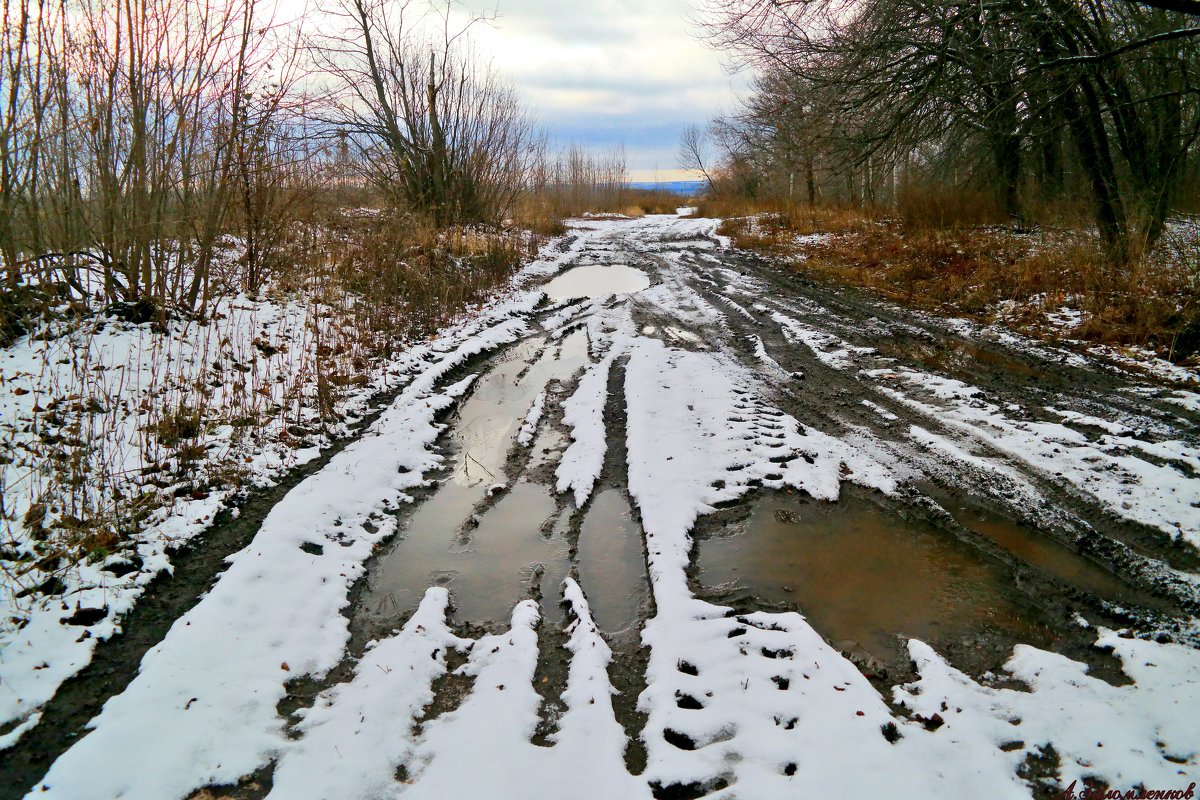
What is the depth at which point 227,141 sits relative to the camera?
6688 millimetres

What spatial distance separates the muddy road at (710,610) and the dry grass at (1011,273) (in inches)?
52.3

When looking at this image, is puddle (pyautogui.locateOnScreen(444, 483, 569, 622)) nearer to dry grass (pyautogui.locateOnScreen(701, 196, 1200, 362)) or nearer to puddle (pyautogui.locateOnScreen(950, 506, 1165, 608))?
puddle (pyautogui.locateOnScreen(950, 506, 1165, 608))

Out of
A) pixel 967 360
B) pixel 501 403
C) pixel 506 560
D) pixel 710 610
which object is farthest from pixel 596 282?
pixel 710 610

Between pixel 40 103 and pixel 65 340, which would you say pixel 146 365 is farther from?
pixel 40 103

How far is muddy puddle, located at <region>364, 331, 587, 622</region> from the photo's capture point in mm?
3367

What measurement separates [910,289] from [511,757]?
32.2 feet

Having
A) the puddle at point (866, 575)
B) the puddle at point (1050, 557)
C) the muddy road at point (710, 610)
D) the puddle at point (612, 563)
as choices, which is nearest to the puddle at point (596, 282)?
the muddy road at point (710, 610)

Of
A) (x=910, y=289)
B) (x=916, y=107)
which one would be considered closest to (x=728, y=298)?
(x=910, y=289)

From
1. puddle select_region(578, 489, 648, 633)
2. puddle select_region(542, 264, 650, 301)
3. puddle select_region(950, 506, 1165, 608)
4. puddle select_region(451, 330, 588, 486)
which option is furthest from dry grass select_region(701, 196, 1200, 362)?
puddle select_region(578, 489, 648, 633)

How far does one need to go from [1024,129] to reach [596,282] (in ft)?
24.5

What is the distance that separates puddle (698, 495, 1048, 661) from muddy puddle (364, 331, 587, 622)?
1025 mm

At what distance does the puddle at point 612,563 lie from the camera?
125 inches

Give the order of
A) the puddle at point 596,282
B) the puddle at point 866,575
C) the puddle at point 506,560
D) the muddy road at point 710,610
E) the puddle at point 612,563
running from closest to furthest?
1. the muddy road at point 710,610
2. the puddle at point 866,575
3. the puddle at point 612,563
4. the puddle at point 506,560
5. the puddle at point 596,282

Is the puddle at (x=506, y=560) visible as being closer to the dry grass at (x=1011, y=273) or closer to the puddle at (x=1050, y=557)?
the puddle at (x=1050, y=557)
